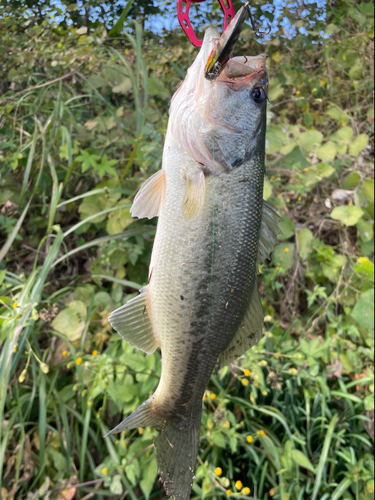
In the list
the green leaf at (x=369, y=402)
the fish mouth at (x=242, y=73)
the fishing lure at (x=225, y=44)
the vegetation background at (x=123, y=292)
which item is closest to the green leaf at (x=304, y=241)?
the vegetation background at (x=123, y=292)

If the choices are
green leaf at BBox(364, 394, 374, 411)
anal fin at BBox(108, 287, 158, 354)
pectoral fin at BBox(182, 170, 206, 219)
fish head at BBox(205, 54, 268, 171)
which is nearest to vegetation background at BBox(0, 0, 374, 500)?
green leaf at BBox(364, 394, 374, 411)

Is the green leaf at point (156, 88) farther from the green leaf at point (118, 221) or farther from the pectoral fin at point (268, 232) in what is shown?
the pectoral fin at point (268, 232)

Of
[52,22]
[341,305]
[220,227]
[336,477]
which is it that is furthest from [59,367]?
[341,305]

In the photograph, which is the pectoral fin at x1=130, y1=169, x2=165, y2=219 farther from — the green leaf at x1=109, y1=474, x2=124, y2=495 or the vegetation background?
the green leaf at x1=109, y1=474, x2=124, y2=495

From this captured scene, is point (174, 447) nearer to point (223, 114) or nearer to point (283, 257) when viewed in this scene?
point (223, 114)

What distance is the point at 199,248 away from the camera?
85cm

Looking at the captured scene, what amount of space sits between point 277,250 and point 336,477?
4.43 feet

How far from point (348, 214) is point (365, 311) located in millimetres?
643

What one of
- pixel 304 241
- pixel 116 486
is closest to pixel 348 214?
pixel 304 241

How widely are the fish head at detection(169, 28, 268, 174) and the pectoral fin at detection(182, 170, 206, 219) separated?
4 centimetres

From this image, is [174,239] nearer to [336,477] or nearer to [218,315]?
[218,315]

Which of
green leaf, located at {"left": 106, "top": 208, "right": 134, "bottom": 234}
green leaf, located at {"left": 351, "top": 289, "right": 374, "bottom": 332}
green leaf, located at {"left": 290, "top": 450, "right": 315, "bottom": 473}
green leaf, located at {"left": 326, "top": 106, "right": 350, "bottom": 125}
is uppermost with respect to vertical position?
green leaf, located at {"left": 326, "top": 106, "right": 350, "bottom": 125}

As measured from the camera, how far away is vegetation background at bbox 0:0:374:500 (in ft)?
5.23

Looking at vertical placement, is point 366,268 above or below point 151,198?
below
